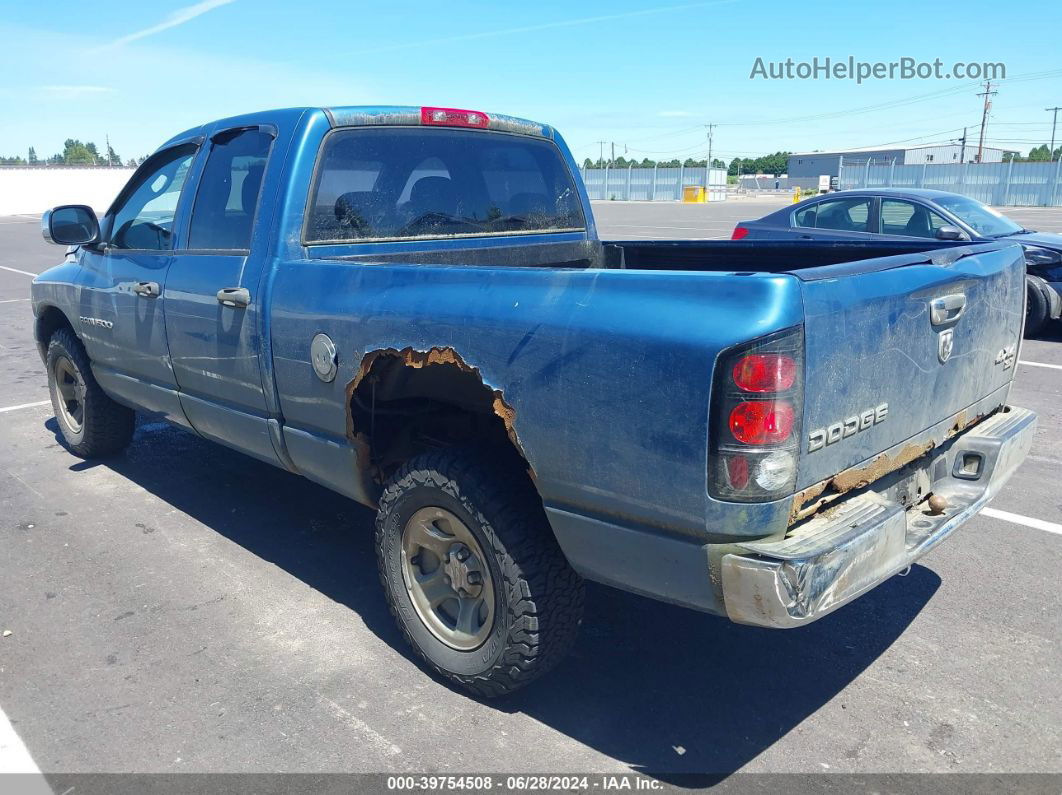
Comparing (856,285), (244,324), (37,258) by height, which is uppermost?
(856,285)

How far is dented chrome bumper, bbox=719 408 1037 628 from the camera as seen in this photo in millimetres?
2348

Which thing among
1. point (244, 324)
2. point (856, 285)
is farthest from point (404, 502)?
point (856, 285)

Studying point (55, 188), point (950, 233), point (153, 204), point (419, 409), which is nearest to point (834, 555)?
point (419, 409)

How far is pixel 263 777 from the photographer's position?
9.09 feet

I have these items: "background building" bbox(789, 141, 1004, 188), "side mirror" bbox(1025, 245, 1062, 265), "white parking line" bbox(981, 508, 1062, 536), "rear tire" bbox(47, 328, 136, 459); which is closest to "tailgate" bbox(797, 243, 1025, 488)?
"white parking line" bbox(981, 508, 1062, 536)

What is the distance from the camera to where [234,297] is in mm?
3820

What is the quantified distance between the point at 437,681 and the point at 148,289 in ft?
8.33

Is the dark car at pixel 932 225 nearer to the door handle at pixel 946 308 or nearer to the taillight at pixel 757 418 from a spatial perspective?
the door handle at pixel 946 308

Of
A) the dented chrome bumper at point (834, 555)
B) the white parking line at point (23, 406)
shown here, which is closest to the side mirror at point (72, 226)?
the white parking line at point (23, 406)

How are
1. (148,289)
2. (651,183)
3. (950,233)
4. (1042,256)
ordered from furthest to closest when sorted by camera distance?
(651,183) → (1042,256) → (950,233) → (148,289)

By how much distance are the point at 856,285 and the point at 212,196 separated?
311 cm

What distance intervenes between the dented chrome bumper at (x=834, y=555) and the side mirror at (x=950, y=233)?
627 cm

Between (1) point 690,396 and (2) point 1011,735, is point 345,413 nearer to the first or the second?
(1) point 690,396

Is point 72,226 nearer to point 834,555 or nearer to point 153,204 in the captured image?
point 153,204
